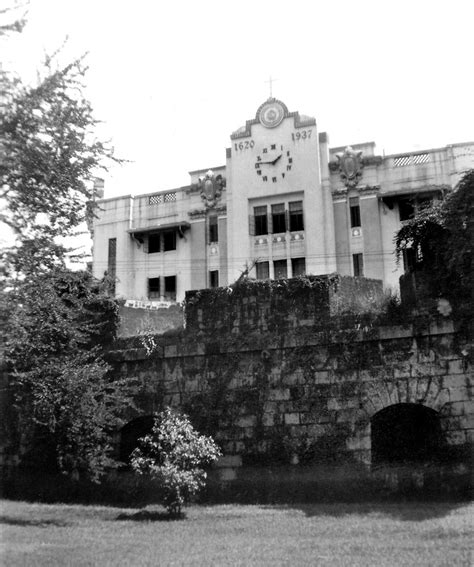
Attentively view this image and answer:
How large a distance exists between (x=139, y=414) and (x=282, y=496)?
12.8 feet

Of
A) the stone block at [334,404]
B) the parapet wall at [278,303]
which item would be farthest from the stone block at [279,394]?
the parapet wall at [278,303]

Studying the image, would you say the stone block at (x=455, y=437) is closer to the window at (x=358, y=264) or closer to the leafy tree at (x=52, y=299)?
the leafy tree at (x=52, y=299)

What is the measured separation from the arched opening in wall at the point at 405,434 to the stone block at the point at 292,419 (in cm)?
150

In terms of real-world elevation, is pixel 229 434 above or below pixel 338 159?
below

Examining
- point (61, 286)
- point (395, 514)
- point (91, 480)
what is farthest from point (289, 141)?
point (395, 514)

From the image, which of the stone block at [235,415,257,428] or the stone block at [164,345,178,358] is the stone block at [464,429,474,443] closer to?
the stone block at [235,415,257,428]

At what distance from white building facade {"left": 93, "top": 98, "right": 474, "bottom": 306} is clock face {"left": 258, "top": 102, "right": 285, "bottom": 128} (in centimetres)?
5

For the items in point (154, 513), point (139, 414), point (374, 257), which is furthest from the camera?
point (374, 257)

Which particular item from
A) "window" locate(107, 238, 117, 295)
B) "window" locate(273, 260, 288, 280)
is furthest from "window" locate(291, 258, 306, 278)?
"window" locate(107, 238, 117, 295)

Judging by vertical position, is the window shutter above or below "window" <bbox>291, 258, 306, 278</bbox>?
above

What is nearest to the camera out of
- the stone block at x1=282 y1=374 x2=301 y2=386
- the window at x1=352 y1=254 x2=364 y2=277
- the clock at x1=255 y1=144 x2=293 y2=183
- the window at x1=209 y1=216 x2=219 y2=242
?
the stone block at x1=282 y1=374 x2=301 y2=386

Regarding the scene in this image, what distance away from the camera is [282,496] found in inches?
504

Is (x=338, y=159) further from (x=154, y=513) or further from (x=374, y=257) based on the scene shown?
(x=154, y=513)

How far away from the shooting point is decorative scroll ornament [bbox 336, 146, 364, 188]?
29.4m
